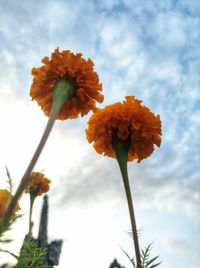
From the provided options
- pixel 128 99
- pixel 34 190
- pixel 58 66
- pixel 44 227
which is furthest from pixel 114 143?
pixel 44 227

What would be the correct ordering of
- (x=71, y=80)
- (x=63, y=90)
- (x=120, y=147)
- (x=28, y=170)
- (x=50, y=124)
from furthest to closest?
(x=120, y=147)
(x=71, y=80)
(x=63, y=90)
(x=50, y=124)
(x=28, y=170)

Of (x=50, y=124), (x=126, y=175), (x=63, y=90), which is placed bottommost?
(x=50, y=124)

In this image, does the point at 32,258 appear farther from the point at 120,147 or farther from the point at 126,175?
the point at 120,147

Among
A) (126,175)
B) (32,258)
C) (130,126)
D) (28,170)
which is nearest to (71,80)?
(130,126)

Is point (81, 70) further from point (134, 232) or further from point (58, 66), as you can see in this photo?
point (134, 232)

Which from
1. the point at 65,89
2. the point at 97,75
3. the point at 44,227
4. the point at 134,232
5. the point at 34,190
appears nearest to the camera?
the point at 134,232

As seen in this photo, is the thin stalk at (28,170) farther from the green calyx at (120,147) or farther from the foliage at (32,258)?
the green calyx at (120,147)
